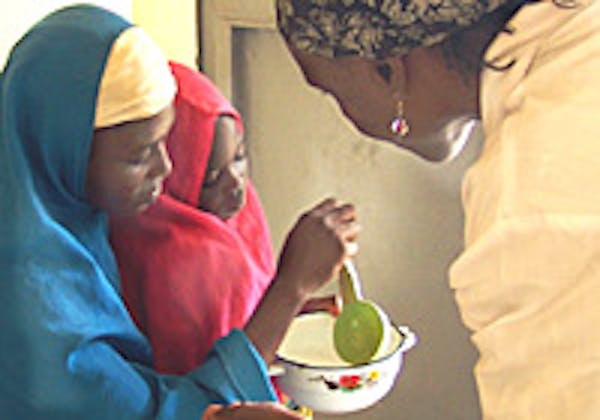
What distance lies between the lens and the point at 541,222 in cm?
62

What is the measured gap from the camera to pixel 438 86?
0.73m

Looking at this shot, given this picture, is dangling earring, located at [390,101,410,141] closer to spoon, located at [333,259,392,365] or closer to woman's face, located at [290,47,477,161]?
woman's face, located at [290,47,477,161]

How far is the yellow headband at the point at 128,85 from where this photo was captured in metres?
0.88

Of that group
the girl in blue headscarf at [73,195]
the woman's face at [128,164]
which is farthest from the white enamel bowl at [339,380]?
the woman's face at [128,164]

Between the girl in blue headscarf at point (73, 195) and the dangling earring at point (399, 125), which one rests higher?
the dangling earring at point (399, 125)

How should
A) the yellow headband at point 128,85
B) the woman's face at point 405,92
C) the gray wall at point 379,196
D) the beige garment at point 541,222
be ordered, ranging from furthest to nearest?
the gray wall at point 379,196
the yellow headband at point 128,85
the woman's face at point 405,92
the beige garment at point 541,222

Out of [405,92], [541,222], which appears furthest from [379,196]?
[541,222]

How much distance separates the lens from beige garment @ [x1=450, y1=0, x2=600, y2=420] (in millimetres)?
613

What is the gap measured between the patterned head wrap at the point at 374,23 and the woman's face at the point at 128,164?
22 cm

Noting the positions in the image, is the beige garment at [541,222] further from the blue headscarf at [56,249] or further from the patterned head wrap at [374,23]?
the blue headscarf at [56,249]

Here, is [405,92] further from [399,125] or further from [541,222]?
A: [541,222]

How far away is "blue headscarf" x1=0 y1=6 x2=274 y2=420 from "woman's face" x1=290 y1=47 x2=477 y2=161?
240 mm

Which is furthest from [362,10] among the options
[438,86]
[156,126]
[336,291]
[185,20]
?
[336,291]

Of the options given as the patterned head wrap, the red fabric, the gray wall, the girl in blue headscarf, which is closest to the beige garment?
the patterned head wrap
